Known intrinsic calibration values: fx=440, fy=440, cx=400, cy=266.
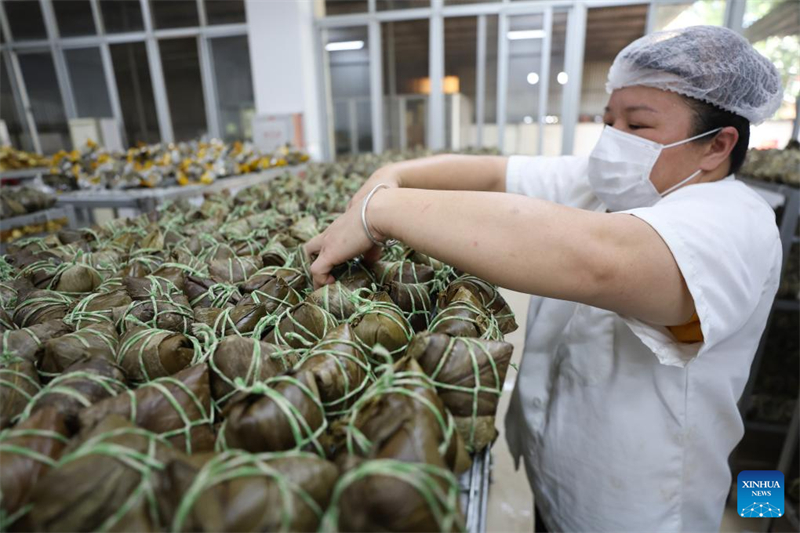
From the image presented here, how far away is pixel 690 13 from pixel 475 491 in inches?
305

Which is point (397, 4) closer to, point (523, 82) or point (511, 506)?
point (523, 82)

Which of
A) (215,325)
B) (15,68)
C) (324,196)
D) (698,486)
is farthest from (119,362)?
(15,68)

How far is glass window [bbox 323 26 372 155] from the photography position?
7.08m

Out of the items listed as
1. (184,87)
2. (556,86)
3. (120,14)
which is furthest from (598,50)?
(120,14)

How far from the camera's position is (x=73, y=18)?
25.2ft

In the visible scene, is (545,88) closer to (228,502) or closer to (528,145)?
(528,145)

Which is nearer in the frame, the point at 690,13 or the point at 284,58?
the point at 690,13

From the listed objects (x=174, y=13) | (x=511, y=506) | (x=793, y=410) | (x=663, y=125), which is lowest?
(x=511, y=506)

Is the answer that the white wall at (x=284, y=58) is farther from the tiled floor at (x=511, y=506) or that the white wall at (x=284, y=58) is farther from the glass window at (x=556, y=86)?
the tiled floor at (x=511, y=506)

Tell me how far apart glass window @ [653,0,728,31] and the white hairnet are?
627 centimetres

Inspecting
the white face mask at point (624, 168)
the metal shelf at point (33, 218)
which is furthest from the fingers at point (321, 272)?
the metal shelf at point (33, 218)

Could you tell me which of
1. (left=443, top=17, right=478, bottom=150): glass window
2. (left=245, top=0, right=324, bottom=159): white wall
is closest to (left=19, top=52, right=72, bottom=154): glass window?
(left=245, top=0, right=324, bottom=159): white wall

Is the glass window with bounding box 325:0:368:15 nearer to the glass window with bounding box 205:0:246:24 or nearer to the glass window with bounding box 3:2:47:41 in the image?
the glass window with bounding box 205:0:246:24

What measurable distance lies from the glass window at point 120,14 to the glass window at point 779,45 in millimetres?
9173
